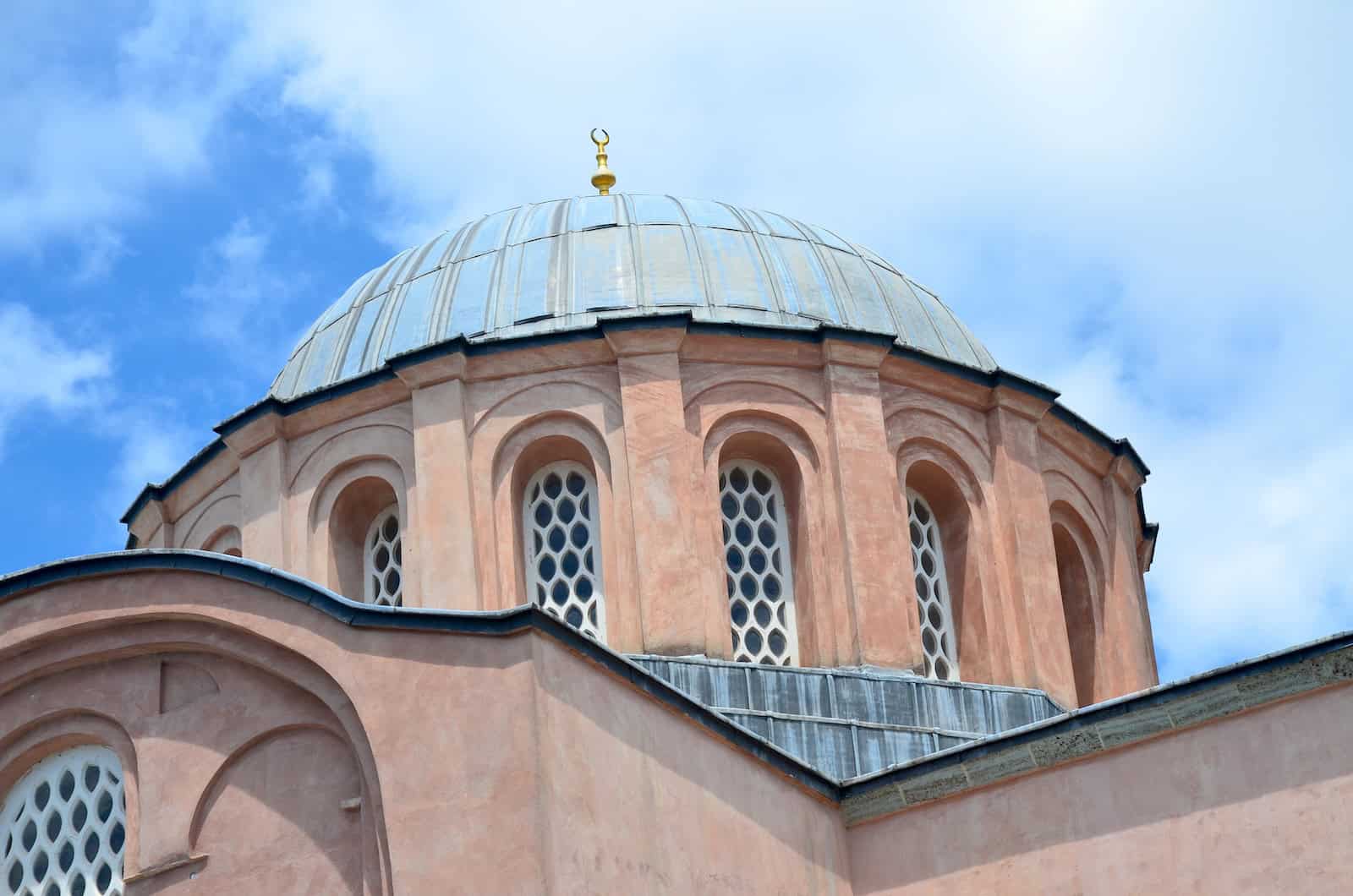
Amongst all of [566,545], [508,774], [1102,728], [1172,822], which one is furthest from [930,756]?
[566,545]

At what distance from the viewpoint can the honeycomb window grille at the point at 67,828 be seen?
15234 mm

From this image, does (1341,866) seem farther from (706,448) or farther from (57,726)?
(57,726)

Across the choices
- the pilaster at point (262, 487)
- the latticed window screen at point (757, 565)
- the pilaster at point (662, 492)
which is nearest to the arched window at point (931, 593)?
the latticed window screen at point (757, 565)

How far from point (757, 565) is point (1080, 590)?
376 centimetres

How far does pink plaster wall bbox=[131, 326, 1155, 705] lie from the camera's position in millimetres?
18984

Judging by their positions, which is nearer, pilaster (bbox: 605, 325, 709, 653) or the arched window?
pilaster (bbox: 605, 325, 709, 653)

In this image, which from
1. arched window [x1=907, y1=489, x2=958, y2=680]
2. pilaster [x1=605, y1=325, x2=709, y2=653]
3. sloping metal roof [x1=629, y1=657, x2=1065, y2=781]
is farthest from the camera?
arched window [x1=907, y1=489, x2=958, y2=680]

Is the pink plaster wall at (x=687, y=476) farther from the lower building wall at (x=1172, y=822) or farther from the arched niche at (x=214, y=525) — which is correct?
the lower building wall at (x=1172, y=822)

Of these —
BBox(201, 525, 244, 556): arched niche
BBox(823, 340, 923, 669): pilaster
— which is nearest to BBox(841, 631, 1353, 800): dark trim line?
BBox(823, 340, 923, 669): pilaster

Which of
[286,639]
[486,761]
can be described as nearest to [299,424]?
[286,639]

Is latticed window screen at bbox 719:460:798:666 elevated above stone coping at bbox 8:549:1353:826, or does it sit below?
above

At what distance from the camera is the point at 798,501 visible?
19.6 metres

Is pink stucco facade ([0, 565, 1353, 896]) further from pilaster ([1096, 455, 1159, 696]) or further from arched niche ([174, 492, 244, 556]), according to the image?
pilaster ([1096, 455, 1159, 696])

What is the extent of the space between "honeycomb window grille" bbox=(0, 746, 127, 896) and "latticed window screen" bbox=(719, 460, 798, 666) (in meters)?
5.49
